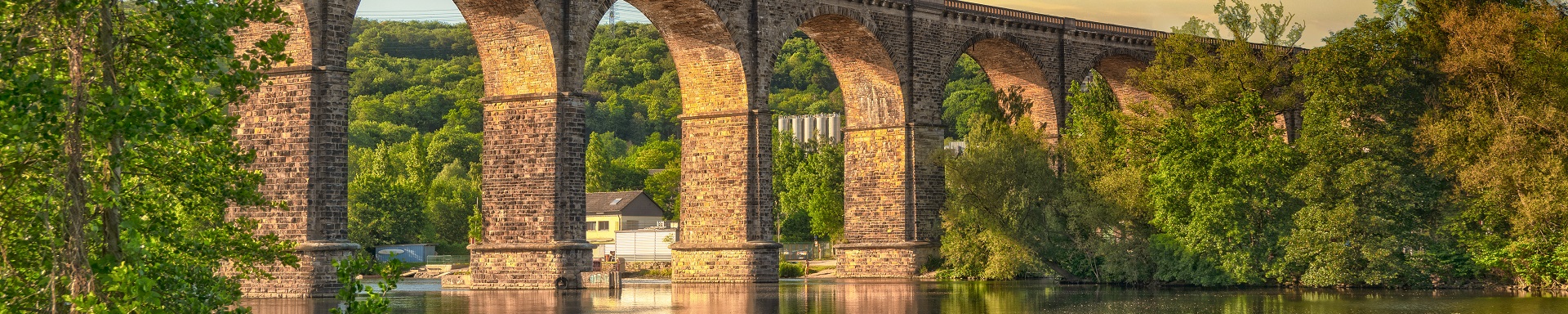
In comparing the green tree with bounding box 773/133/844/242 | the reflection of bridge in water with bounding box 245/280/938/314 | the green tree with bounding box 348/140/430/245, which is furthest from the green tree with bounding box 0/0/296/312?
the green tree with bounding box 348/140/430/245

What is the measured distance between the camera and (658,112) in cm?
12231

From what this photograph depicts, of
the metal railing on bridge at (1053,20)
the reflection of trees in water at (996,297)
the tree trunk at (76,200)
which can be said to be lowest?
the reflection of trees in water at (996,297)

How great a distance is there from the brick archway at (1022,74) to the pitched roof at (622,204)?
32.4m

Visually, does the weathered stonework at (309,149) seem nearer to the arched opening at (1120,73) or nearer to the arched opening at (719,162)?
the arched opening at (719,162)

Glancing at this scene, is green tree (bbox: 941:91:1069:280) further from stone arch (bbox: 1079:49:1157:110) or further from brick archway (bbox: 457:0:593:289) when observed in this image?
brick archway (bbox: 457:0:593:289)

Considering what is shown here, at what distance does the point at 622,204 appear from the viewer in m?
78.7

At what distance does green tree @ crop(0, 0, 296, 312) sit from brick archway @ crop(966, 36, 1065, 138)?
117 ft

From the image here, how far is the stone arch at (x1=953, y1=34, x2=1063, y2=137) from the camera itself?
47.4m

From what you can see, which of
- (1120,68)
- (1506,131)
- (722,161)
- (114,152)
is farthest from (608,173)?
(114,152)

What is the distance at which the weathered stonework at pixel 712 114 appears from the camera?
29.4 meters

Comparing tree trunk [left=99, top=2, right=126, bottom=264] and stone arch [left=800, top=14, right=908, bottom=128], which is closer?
tree trunk [left=99, top=2, right=126, bottom=264]

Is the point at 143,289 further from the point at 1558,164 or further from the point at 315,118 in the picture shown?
the point at 1558,164

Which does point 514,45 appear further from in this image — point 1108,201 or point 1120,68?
point 1120,68

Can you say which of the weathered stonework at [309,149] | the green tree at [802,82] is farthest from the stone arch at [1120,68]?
the green tree at [802,82]
